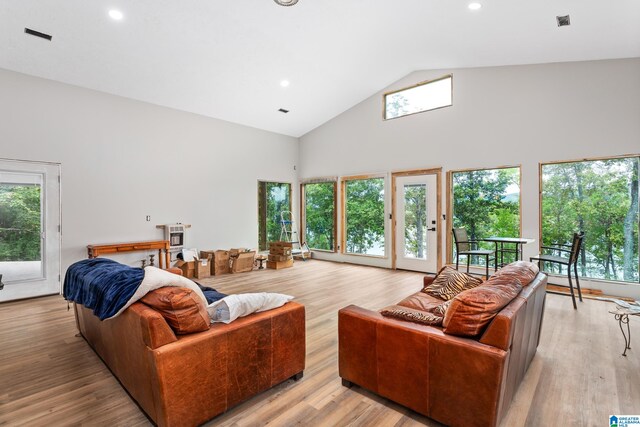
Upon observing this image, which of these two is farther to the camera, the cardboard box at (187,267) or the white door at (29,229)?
the cardboard box at (187,267)

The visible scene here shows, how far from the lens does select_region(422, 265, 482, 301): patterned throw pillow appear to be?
9.50 ft

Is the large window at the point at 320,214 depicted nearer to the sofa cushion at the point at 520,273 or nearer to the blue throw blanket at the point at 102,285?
the blue throw blanket at the point at 102,285

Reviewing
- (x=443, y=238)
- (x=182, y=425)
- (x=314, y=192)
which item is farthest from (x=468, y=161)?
(x=182, y=425)

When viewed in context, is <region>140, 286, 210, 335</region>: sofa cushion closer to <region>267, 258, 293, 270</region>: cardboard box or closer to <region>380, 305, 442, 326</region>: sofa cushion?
<region>380, 305, 442, 326</region>: sofa cushion

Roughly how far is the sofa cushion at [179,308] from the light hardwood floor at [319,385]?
0.62 m

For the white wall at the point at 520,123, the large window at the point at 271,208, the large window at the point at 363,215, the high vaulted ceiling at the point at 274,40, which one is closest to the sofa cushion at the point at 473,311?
the high vaulted ceiling at the point at 274,40

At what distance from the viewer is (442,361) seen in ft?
5.65

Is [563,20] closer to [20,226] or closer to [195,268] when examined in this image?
[195,268]

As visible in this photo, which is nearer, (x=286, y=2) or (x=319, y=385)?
(x=319, y=385)

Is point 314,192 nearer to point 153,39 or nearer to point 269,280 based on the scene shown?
point 269,280

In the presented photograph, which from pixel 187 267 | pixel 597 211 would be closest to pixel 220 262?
pixel 187 267

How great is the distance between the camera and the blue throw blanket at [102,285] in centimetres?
197

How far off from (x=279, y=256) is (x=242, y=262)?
815 mm

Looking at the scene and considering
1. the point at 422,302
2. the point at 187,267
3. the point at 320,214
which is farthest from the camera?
the point at 320,214
